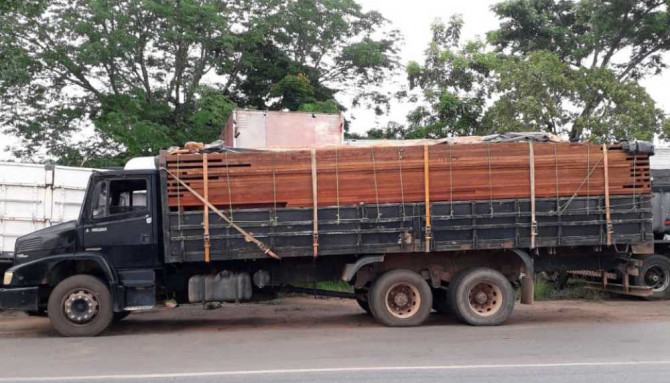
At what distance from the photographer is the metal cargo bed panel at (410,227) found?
30.9 ft

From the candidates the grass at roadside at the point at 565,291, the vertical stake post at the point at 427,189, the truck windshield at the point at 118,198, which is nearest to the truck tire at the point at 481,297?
the vertical stake post at the point at 427,189

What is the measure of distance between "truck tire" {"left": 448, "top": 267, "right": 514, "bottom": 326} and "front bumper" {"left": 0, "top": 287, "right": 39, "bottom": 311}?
6.25 metres

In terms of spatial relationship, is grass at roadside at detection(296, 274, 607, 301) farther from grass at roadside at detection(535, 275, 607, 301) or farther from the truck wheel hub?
the truck wheel hub

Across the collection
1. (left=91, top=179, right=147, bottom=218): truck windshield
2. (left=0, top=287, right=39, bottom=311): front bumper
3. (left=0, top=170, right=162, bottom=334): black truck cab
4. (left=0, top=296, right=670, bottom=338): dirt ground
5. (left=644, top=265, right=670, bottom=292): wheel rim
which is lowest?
(left=0, top=296, right=670, bottom=338): dirt ground

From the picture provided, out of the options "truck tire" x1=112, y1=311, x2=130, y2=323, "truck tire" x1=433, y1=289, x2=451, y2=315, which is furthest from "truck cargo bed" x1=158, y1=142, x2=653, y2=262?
"truck tire" x1=112, y1=311, x2=130, y2=323

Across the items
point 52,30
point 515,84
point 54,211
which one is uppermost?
point 52,30

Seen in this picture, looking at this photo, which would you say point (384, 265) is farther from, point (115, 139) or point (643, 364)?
point (115, 139)

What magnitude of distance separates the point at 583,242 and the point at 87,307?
7.48 metres

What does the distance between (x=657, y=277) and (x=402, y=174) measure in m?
7.85

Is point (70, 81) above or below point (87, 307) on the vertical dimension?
above

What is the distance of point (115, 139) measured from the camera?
55.5 feet

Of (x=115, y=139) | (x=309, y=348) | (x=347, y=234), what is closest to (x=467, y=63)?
(x=115, y=139)

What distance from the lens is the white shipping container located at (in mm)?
11992

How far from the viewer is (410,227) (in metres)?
9.66
